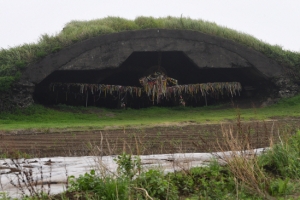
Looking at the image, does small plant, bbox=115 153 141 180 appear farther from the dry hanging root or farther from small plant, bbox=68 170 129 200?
the dry hanging root

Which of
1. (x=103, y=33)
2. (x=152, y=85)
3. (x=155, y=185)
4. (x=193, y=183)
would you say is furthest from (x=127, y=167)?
(x=152, y=85)

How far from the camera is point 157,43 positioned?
1675cm

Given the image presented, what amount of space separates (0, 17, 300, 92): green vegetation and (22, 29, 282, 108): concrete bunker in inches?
13.9

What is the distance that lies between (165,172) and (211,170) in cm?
57

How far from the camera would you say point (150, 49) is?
16656mm

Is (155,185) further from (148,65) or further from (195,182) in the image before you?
(148,65)

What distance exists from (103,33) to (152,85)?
2953mm

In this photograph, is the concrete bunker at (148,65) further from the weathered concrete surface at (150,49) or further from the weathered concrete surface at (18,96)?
the weathered concrete surface at (18,96)

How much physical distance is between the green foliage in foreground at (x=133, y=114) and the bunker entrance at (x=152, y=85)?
2.56ft

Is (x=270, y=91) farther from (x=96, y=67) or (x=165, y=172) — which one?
(x=165, y=172)

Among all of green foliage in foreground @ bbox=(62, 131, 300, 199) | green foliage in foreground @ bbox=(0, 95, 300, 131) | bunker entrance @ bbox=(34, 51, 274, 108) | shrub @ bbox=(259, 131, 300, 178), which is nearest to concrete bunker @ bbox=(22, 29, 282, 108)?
bunker entrance @ bbox=(34, 51, 274, 108)

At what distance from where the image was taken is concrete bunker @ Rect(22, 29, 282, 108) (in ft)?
52.5

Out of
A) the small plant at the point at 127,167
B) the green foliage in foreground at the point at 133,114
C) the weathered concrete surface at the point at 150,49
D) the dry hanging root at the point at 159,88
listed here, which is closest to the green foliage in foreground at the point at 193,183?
the small plant at the point at 127,167

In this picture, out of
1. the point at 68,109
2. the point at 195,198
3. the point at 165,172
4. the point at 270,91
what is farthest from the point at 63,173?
the point at 270,91
